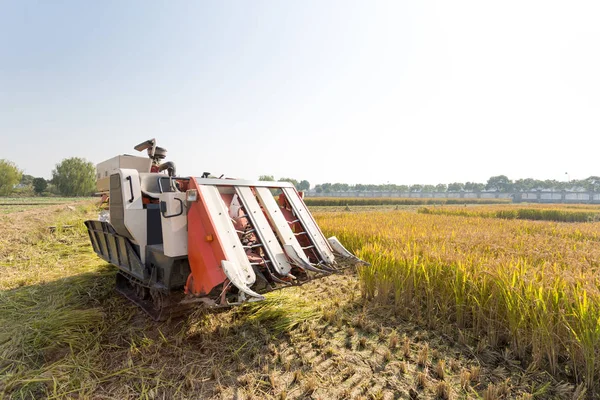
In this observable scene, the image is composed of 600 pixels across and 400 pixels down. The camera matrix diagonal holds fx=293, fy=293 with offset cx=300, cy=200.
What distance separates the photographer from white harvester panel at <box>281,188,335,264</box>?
382cm

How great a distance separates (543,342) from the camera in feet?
8.54

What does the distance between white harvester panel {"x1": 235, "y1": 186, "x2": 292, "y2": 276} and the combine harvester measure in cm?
1

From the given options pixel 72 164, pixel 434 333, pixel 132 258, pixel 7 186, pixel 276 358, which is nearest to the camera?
pixel 276 358

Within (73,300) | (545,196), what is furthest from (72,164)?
(545,196)

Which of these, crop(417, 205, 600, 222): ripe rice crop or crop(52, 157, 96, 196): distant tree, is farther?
crop(52, 157, 96, 196): distant tree

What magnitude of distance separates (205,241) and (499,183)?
124 metres

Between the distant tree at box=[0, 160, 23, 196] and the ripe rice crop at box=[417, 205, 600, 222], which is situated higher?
the distant tree at box=[0, 160, 23, 196]

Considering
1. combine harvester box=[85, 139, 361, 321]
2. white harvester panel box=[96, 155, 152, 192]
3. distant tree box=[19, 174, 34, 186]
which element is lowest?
combine harvester box=[85, 139, 361, 321]

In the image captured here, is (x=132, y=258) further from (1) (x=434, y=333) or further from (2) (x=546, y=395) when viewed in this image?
(2) (x=546, y=395)

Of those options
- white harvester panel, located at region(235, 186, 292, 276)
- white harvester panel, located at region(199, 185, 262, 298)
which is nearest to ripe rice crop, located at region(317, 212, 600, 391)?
white harvester panel, located at region(235, 186, 292, 276)

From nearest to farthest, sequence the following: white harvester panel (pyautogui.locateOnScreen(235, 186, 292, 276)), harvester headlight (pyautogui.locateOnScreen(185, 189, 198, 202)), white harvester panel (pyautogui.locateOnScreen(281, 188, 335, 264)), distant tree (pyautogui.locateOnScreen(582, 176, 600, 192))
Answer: harvester headlight (pyautogui.locateOnScreen(185, 189, 198, 202)) < white harvester panel (pyautogui.locateOnScreen(235, 186, 292, 276)) < white harvester panel (pyautogui.locateOnScreen(281, 188, 335, 264)) < distant tree (pyautogui.locateOnScreen(582, 176, 600, 192))

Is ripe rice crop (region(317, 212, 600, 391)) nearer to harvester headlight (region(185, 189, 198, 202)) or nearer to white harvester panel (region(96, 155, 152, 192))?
harvester headlight (region(185, 189, 198, 202))

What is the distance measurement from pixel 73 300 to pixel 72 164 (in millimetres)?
68188

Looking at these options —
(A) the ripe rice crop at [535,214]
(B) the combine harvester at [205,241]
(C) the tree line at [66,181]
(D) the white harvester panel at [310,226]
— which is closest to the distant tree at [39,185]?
(C) the tree line at [66,181]
